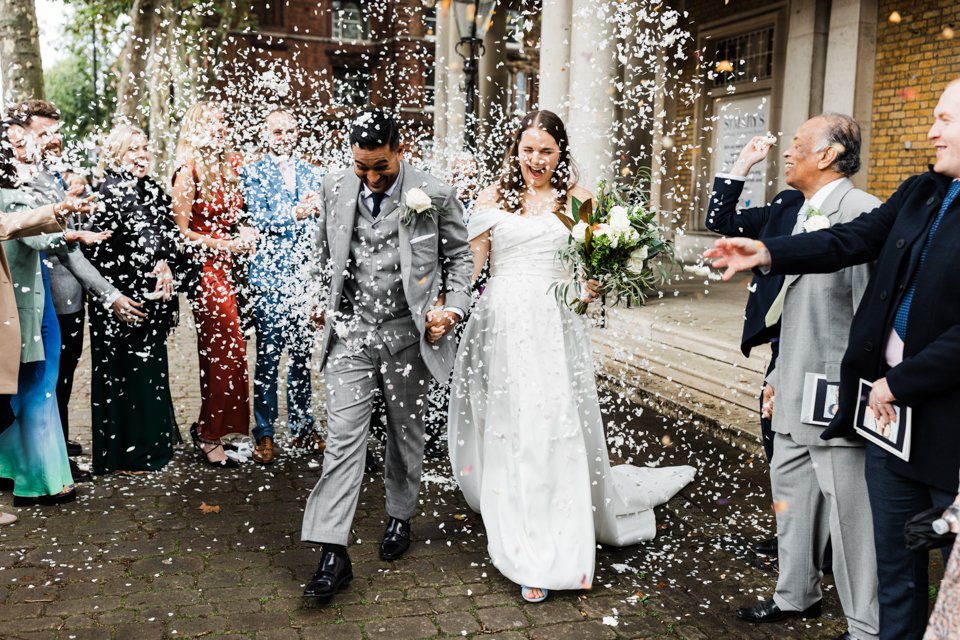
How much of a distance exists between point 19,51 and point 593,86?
31.7 ft

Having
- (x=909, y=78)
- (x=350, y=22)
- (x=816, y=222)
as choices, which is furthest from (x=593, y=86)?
(x=350, y=22)

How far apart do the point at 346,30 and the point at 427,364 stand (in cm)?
4707

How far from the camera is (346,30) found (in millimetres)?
48094

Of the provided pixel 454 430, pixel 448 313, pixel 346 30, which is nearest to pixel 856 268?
pixel 448 313

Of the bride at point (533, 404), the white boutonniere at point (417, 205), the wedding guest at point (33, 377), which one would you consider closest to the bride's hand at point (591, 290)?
the bride at point (533, 404)

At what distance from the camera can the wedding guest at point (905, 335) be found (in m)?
2.85

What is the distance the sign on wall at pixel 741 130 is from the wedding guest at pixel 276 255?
8.89m

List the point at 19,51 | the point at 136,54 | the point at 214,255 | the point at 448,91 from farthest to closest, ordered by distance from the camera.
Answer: the point at 136,54
the point at 448,91
the point at 19,51
the point at 214,255

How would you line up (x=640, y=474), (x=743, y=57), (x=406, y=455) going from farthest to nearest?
1. (x=743, y=57)
2. (x=640, y=474)
3. (x=406, y=455)

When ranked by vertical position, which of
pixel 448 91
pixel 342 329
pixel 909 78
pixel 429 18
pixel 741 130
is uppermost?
pixel 429 18

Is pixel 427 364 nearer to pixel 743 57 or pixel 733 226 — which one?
pixel 733 226

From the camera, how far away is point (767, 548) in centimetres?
473

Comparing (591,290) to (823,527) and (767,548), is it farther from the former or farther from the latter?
(767,548)

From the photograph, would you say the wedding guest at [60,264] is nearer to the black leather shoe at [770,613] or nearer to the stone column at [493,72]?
the black leather shoe at [770,613]
